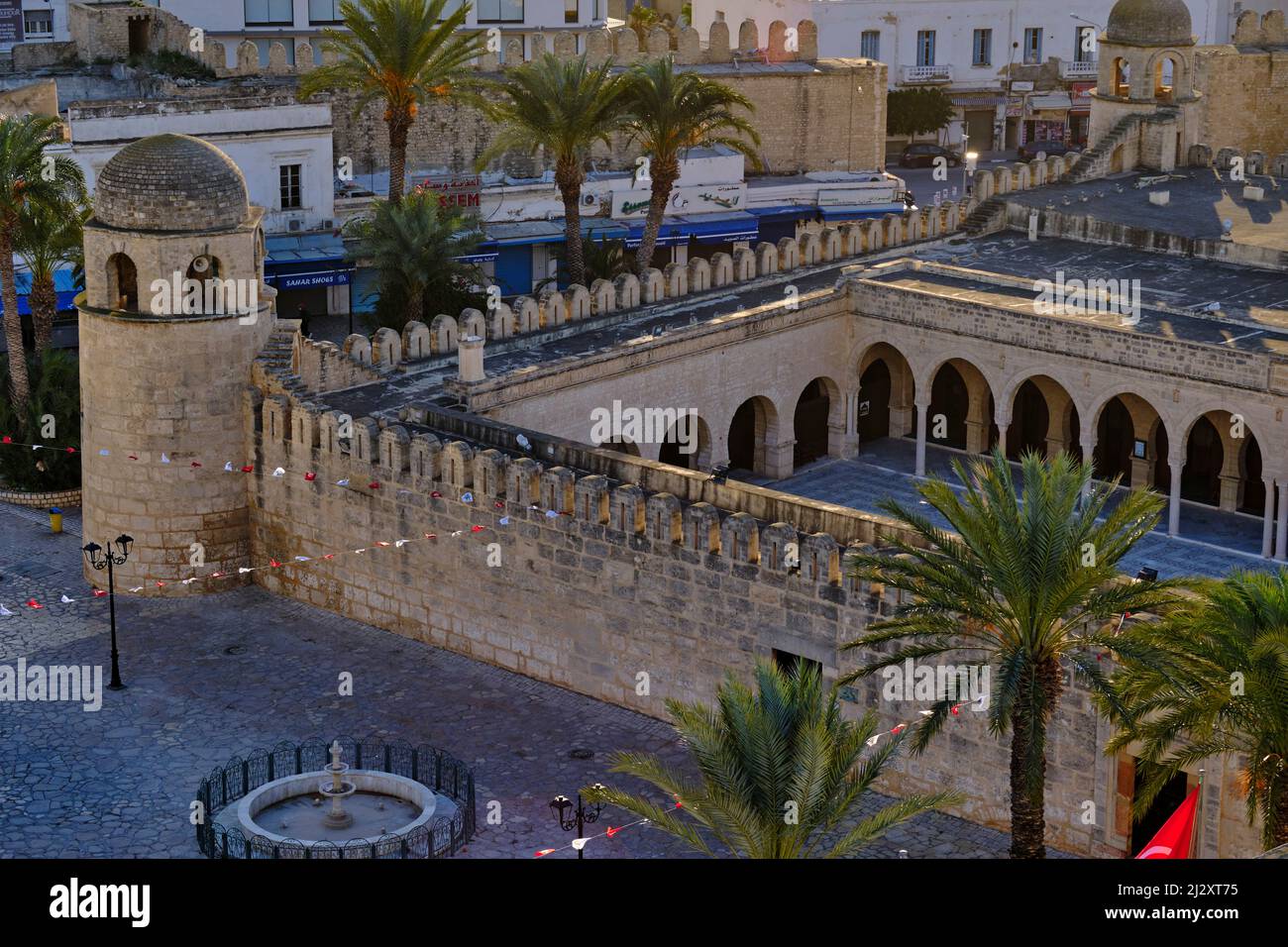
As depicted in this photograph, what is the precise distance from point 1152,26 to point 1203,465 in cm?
1419

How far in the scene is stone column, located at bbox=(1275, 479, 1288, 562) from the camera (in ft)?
139

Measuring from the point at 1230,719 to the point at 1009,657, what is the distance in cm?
256

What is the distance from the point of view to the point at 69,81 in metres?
62.7

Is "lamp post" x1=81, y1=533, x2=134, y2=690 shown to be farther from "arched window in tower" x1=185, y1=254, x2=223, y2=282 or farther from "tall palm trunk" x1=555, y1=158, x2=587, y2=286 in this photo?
"tall palm trunk" x1=555, y1=158, x2=587, y2=286

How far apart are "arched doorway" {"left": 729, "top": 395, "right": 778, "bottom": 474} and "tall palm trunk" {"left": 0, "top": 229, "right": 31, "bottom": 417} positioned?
1367 cm

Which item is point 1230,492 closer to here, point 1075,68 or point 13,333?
point 13,333

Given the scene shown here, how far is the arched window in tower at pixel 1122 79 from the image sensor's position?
5769cm

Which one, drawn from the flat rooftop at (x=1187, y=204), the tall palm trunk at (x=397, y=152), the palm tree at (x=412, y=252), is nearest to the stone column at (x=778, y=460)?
the palm tree at (x=412, y=252)

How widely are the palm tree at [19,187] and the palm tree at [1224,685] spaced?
24.7m

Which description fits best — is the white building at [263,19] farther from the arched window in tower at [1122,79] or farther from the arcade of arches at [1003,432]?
the arcade of arches at [1003,432]

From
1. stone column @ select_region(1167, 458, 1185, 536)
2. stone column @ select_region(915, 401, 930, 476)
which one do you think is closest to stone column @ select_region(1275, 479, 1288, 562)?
stone column @ select_region(1167, 458, 1185, 536)

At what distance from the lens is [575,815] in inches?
1286

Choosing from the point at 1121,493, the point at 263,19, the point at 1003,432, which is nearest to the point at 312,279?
the point at 263,19
